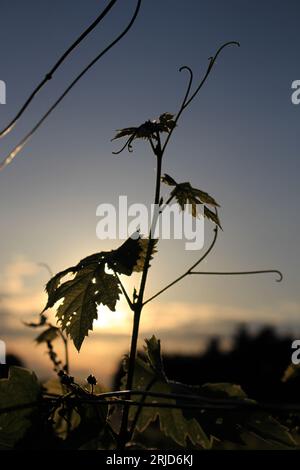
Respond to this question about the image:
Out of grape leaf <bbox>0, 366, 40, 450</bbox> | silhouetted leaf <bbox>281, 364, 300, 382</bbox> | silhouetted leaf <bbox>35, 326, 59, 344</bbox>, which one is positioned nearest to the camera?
grape leaf <bbox>0, 366, 40, 450</bbox>

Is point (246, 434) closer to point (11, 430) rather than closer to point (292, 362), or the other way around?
point (292, 362)

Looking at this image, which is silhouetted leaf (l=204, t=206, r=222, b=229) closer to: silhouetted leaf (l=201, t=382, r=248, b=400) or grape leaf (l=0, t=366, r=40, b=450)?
silhouetted leaf (l=201, t=382, r=248, b=400)

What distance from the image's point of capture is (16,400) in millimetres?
1600

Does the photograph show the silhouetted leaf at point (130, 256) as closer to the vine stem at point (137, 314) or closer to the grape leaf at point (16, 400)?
the vine stem at point (137, 314)

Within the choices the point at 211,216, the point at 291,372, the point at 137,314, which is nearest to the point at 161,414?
the point at 137,314

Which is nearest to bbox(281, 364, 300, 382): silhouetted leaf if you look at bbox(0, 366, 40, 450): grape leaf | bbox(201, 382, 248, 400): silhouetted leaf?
bbox(201, 382, 248, 400): silhouetted leaf

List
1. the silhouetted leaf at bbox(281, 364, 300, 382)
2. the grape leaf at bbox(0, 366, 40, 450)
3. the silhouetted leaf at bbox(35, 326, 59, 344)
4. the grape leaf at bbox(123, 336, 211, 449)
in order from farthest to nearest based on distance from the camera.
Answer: the silhouetted leaf at bbox(35, 326, 59, 344) < the silhouetted leaf at bbox(281, 364, 300, 382) < the grape leaf at bbox(123, 336, 211, 449) < the grape leaf at bbox(0, 366, 40, 450)

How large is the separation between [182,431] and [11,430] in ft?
1.59

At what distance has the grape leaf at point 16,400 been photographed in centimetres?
151

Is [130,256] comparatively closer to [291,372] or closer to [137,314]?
[137,314]

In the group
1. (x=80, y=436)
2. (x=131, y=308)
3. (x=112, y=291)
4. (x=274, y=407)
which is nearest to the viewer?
(x=274, y=407)

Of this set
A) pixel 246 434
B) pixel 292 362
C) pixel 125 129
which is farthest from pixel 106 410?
pixel 125 129

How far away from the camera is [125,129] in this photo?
216 cm

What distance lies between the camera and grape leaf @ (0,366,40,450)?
4.94ft
